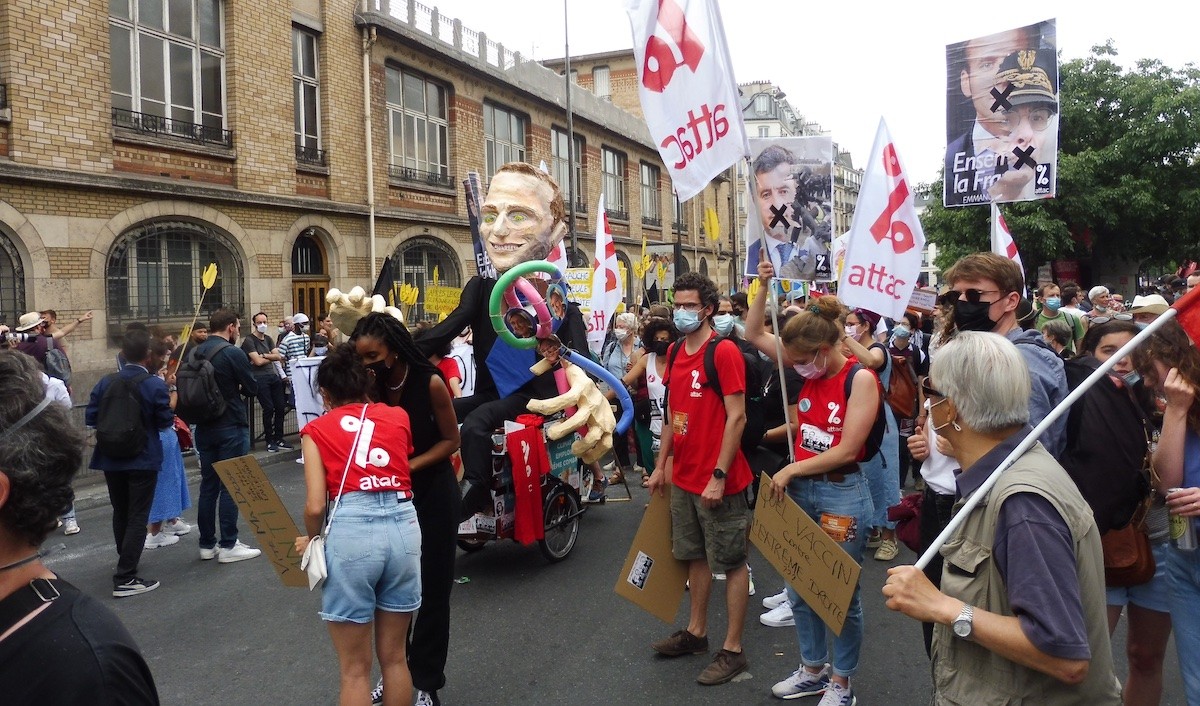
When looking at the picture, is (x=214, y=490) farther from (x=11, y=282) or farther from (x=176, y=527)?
(x=11, y=282)

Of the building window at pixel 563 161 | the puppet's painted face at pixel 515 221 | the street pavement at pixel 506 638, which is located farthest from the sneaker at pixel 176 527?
the building window at pixel 563 161

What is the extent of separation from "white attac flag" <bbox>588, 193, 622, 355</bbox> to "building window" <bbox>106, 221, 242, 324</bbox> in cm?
714

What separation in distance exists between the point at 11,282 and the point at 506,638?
10.7 m

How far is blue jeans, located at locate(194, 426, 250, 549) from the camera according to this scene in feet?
19.9

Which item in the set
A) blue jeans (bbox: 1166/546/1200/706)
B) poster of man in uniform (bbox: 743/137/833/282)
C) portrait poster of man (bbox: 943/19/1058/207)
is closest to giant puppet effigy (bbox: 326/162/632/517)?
poster of man in uniform (bbox: 743/137/833/282)

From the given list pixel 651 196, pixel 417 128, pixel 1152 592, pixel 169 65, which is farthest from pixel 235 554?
pixel 651 196

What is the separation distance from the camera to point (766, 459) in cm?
548

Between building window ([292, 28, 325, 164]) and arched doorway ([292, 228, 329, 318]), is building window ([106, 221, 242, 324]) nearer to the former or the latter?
arched doorway ([292, 228, 329, 318])

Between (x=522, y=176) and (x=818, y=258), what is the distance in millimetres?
2681

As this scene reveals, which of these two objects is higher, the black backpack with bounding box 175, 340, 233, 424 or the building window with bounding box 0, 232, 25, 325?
the building window with bounding box 0, 232, 25, 325

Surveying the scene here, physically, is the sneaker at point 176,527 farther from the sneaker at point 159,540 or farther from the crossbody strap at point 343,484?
the crossbody strap at point 343,484

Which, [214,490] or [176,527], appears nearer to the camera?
[214,490]

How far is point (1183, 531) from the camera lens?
260cm

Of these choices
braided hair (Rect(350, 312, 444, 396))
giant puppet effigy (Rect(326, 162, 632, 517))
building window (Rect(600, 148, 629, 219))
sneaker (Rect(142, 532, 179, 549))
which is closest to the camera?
braided hair (Rect(350, 312, 444, 396))
